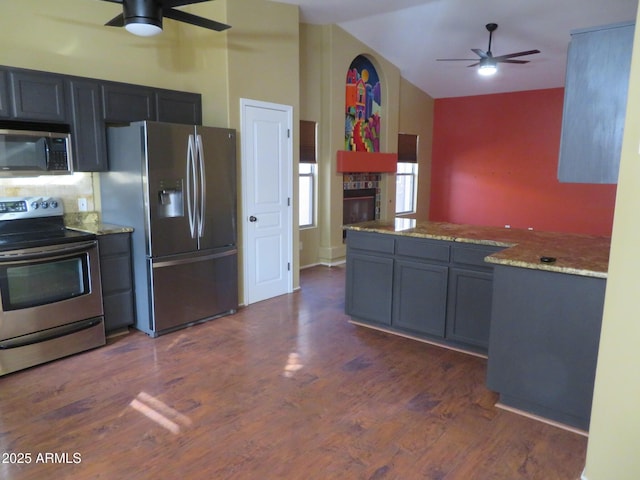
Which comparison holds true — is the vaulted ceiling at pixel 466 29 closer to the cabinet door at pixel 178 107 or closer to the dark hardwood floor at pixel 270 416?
the cabinet door at pixel 178 107

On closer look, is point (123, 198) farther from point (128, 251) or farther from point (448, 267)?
point (448, 267)

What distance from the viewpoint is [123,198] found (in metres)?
3.82

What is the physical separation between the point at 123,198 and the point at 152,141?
2.02 ft

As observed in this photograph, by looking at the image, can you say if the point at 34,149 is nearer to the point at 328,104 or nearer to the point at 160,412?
the point at 160,412

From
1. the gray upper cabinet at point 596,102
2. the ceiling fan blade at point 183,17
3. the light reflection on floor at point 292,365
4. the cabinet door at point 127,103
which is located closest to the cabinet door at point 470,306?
the gray upper cabinet at point 596,102

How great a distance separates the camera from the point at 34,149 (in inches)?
134

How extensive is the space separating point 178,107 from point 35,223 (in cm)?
164

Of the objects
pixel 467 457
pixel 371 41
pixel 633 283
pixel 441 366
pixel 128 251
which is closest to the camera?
pixel 633 283

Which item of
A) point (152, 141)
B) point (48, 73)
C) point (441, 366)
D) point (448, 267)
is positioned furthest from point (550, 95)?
point (48, 73)

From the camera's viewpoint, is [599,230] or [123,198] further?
[599,230]

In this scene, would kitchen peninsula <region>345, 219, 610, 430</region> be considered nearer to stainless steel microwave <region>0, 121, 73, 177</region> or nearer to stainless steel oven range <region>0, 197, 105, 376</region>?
stainless steel oven range <region>0, 197, 105, 376</region>

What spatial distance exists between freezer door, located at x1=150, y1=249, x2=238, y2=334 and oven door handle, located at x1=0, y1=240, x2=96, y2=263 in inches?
20.8

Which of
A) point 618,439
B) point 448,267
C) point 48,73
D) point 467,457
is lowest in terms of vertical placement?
point 467,457

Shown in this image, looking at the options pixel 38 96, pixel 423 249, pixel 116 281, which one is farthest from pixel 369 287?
pixel 38 96
